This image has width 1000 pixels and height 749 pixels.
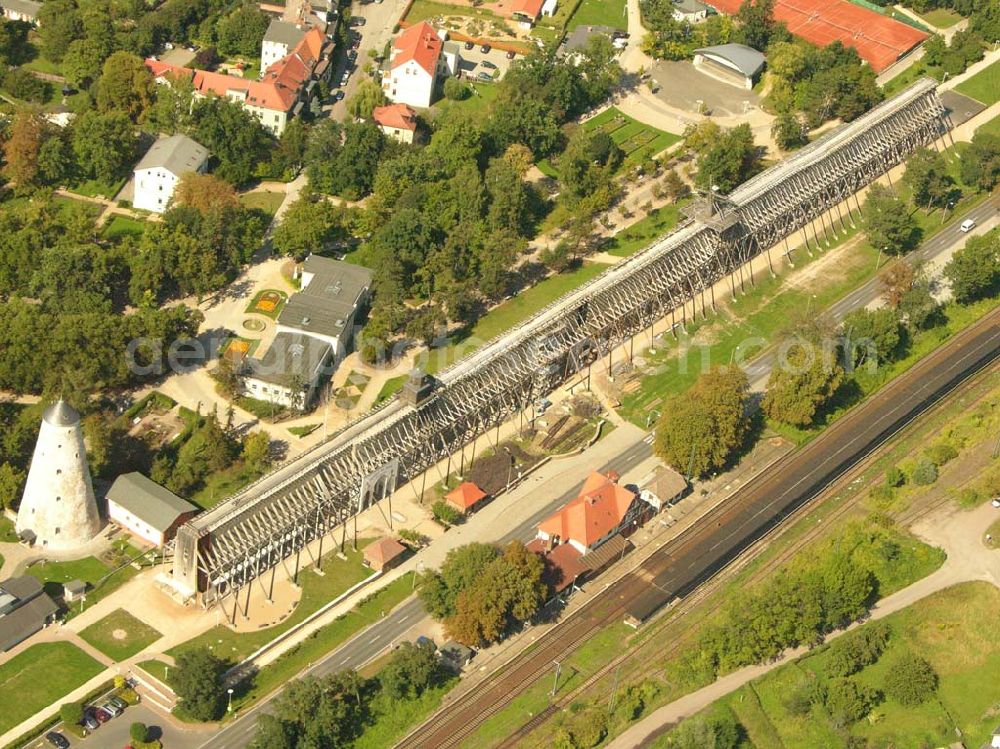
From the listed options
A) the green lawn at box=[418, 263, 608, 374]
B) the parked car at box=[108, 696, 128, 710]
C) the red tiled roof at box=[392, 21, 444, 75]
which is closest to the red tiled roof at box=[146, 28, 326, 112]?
the red tiled roof at box=[392, 21, 444, 75]

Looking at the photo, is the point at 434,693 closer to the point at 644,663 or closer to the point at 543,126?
the point at 644,663

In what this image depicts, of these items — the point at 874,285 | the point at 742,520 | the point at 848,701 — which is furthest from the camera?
the point at 874,285

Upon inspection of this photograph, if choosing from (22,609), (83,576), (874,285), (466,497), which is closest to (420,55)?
(874,285)

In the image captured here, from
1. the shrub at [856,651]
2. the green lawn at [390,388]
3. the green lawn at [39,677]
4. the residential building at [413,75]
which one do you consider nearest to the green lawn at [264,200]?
the residential building at [413,75]

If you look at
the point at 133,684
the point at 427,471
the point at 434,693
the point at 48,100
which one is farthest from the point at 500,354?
the point at 48,100

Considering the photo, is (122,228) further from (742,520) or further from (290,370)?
(742,520)

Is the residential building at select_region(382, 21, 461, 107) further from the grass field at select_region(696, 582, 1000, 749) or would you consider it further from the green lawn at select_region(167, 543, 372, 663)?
the grass field at select_region(696, 582, 1000, 749)
